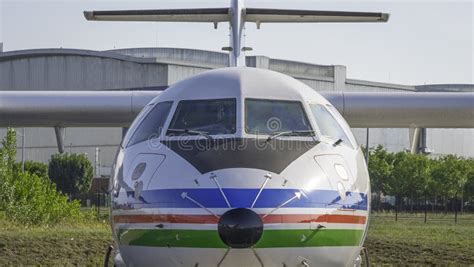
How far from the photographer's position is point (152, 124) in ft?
27.7

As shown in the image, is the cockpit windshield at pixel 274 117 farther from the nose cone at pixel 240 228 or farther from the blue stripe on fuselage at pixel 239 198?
the nose cone at pixel 240 228

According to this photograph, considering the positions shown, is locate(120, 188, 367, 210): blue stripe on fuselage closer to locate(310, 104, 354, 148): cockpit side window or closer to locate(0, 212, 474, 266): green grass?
locate(310, 104, 354, 148): cockpit side window

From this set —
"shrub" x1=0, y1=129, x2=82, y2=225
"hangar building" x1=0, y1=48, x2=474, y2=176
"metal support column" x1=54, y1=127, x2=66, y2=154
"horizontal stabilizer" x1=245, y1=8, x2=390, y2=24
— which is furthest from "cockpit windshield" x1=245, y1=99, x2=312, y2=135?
"hangar building" x1=0, y1=48, x2=474, y2=176

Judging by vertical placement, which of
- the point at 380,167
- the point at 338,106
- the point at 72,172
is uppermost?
the point at 338,106

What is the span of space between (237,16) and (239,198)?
8691 millimetres

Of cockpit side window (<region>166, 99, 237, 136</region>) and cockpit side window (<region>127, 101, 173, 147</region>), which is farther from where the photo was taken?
cockpit side window (<region>127, 101, 173, 147</region>)

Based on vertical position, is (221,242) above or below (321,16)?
below

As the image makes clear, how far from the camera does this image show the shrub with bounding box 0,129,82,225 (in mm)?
24953

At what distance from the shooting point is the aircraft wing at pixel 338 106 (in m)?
14.2

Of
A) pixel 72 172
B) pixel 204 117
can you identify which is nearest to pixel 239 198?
pixel 204 117

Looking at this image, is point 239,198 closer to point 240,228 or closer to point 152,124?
point 240,228

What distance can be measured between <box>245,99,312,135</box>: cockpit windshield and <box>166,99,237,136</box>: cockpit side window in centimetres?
16

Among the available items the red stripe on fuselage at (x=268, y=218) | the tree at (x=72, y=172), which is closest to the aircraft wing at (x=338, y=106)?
the red stripe on fuselage at (x=268, y=218)

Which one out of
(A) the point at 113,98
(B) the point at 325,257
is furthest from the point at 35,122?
(B) the point at 325,257
